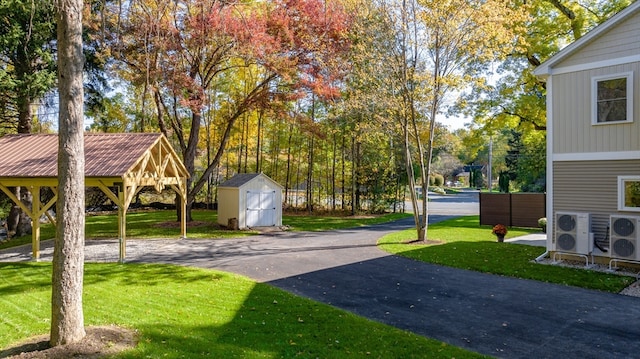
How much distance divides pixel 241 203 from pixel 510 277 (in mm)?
10687

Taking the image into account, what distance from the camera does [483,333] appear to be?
5.27 m

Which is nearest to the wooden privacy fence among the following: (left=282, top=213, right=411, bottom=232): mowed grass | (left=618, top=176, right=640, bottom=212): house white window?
(left=282, top=213, right=411, bottom=232): mowed grass

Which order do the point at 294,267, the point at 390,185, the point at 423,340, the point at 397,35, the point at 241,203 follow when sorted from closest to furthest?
the point at 423,340, the point at 294,267, the point at 397,35, the point at 241,203, the point at 390,185

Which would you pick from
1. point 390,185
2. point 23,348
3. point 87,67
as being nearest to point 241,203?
point 87,67

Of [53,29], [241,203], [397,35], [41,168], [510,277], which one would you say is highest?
[53,29]

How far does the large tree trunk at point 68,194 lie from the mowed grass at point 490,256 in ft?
25.2

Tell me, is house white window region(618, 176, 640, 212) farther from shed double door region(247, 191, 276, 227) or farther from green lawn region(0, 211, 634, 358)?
shed double door region(247, 191, 276, 227)

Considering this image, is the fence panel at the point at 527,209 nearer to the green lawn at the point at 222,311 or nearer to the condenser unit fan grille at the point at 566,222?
the green lawn at the point at 222,311

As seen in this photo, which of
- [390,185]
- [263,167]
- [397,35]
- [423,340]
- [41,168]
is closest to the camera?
[423,340]

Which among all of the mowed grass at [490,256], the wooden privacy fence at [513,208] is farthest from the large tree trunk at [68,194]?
the wooden privacy fence at [513,208]

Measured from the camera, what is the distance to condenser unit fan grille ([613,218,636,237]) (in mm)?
8438

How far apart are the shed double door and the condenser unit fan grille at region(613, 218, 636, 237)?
466 inches

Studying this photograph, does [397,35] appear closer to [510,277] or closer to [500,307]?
[510,277]

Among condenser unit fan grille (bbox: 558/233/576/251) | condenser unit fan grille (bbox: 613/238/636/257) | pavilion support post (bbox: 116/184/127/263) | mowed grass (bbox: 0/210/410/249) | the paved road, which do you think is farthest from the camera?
mowed grass (bbox: 0/210/410/249)
